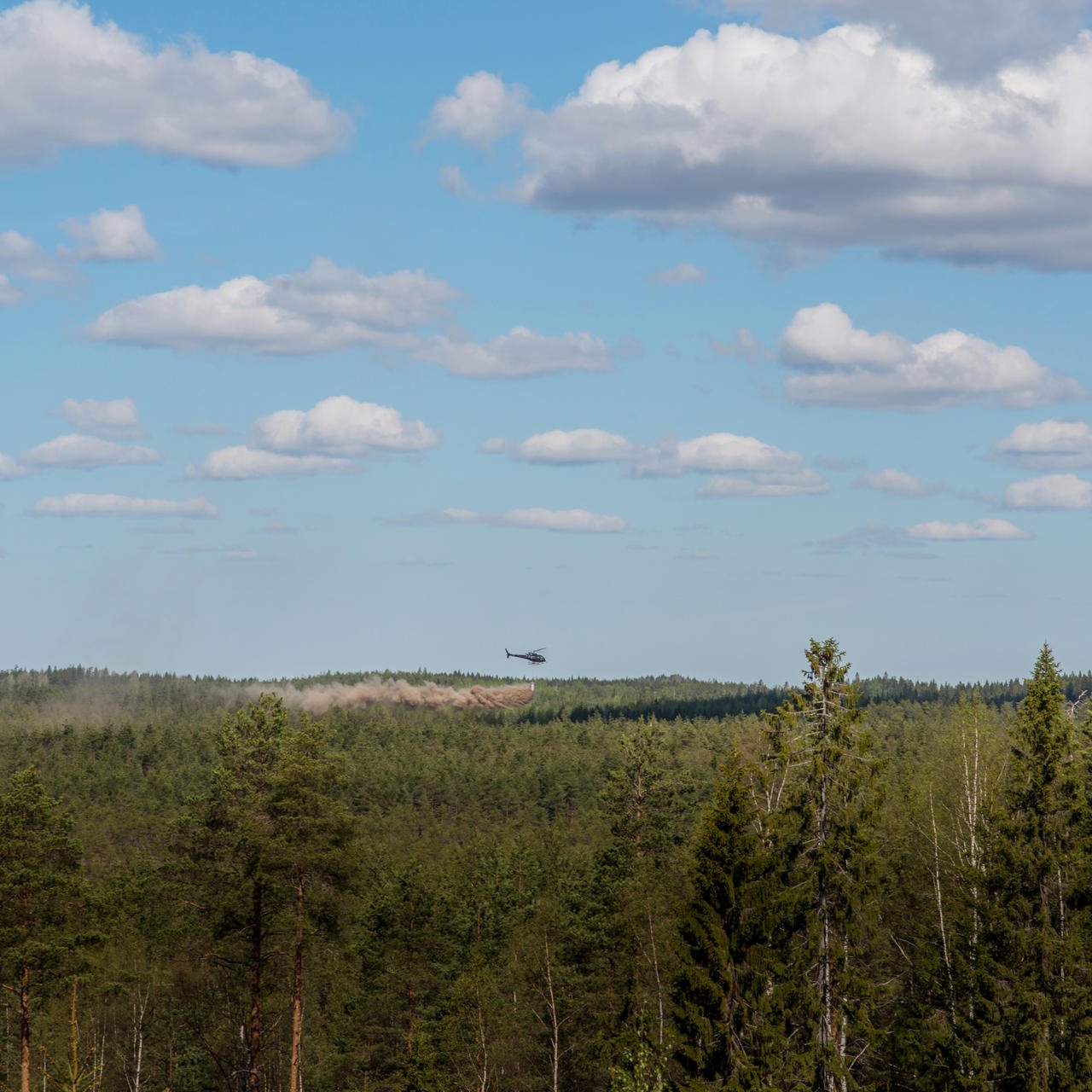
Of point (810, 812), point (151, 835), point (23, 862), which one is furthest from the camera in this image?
point (151, 835)

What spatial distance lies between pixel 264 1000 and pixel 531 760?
436 ft

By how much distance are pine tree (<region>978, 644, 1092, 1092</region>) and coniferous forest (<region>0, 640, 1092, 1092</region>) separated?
80 millimetres

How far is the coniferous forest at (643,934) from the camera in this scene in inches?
1427

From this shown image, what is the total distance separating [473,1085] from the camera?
186 feet

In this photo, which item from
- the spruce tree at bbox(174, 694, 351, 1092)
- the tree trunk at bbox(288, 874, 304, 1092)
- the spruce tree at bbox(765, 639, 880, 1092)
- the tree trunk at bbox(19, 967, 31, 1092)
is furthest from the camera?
the tree trunk at bbox(288, 874, 304, 1092)

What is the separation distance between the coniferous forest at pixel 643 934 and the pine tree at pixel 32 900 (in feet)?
0.31

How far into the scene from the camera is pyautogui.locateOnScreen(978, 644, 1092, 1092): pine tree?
3747 cm

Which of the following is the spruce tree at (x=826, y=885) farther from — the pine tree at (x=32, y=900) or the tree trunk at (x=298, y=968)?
the pine tree at (x=32, y=900)

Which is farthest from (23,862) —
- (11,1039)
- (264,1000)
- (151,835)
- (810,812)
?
(151,835)

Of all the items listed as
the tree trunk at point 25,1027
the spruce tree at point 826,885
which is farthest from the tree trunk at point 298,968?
the spruce tree at point 826,885

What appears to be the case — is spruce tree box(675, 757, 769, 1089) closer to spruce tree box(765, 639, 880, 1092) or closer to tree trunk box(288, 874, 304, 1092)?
spruce tree box(765, 639, 880, 1092)

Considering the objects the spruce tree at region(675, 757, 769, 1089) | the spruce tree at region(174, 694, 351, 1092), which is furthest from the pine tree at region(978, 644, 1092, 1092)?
the spruce tree at region(174, 694, 351, 1092)

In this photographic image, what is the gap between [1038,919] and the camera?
3850 centimetres

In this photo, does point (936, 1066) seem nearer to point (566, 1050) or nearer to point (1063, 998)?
point (1063, 998)
